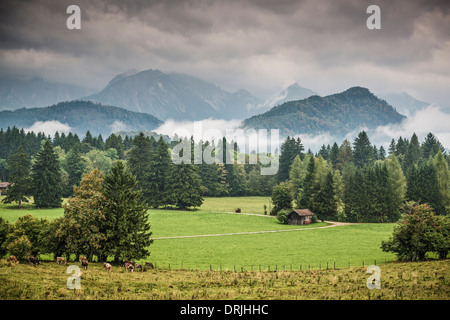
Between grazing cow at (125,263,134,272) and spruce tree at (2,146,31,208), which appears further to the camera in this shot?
spruce tree at (2,146,31,208)

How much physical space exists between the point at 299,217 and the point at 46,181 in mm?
60393

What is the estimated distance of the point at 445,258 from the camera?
134 feet

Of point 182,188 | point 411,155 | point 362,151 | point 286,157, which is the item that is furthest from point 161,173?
point 411,155

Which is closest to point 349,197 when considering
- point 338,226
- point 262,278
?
point 338,226

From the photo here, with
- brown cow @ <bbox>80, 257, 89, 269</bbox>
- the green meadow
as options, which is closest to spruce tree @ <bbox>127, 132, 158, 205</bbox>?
the green meadow

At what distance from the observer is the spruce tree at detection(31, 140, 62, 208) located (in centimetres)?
8881

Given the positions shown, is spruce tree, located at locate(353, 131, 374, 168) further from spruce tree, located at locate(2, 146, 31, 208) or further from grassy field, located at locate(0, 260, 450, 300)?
grassy field, located at locate(0, 260, 450, 300)

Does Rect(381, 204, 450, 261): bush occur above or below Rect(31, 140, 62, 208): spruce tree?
below

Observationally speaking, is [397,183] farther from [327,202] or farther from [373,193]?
[327,202]

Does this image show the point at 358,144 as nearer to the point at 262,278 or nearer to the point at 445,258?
the point at 445,258

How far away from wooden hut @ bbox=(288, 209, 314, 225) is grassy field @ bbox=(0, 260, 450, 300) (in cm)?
4128

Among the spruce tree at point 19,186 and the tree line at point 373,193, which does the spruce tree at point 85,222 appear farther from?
the spruce tree at point 19,186

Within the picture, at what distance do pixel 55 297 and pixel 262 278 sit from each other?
1653 cm

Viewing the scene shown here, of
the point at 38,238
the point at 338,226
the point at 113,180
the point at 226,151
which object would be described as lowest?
the point at 338,226
